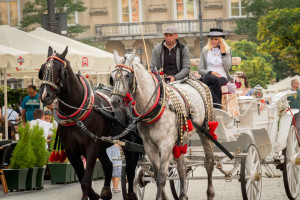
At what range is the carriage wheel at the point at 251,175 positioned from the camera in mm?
9775

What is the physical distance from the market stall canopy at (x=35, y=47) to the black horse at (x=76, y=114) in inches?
255

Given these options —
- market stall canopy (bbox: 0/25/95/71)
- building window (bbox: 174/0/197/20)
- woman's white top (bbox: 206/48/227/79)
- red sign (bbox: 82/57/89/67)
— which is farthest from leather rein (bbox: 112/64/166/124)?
building window (bbox: 174/0/197/20)

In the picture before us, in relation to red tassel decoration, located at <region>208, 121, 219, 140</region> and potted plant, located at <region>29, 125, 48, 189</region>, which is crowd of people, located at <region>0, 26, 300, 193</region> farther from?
potted plant, located at <region>29, 125, 48, 189</region>

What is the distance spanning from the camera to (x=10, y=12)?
54.8 meters

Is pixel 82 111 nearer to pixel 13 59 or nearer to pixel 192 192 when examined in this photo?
pixel 192 192

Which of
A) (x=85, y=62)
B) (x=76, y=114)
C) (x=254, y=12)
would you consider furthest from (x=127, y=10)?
(x=76, y=114)

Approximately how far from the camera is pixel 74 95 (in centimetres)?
946

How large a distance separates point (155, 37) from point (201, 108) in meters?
45.9

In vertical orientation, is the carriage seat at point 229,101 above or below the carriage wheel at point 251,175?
above

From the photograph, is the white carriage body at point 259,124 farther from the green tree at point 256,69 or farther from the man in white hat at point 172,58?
the green tree at point 256,69

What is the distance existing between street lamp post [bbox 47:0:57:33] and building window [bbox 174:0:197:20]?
3680cm

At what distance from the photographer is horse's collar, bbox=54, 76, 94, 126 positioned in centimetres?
933

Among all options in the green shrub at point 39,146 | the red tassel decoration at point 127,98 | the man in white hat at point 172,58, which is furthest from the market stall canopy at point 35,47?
the red tassel decoration at point 127,98

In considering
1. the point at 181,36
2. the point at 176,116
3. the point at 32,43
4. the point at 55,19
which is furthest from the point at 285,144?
the point at 181,36
